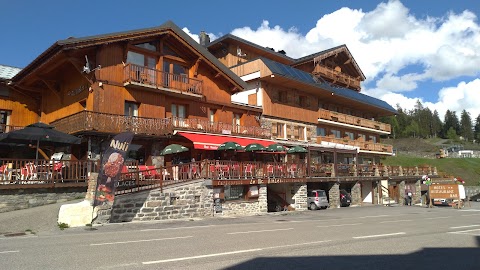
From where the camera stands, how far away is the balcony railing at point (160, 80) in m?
24.1

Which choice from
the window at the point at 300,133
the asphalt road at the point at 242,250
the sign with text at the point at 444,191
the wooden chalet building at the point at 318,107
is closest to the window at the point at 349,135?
the wooden chalet building at the point at 318,107

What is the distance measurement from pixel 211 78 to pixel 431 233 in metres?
20.4

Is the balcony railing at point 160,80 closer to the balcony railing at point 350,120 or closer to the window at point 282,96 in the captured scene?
the window at point 282,96

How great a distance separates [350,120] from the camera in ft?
146

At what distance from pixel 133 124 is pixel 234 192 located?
7287 mm

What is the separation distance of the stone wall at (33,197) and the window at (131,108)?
7.09 m

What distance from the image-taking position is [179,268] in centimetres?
744

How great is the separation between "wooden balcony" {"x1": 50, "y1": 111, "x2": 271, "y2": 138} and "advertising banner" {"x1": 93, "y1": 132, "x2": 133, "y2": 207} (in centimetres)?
673

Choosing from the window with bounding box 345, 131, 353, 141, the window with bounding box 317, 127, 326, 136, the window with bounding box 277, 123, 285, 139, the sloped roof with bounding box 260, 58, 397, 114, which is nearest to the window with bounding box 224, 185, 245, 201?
the window with bounding box 277, 123, 285, 139

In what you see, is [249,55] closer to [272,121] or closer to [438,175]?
[272,121]

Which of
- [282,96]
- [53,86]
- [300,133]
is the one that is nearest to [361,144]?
[300,133]

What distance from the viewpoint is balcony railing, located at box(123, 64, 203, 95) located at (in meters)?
24.1

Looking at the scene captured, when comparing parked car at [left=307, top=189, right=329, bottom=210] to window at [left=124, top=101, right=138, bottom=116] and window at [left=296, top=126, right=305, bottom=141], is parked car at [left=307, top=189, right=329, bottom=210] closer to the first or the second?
window at [left=296, top=126, right=305, bottom=141]

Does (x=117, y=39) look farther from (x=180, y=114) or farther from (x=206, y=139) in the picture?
(x=206, y=139)
